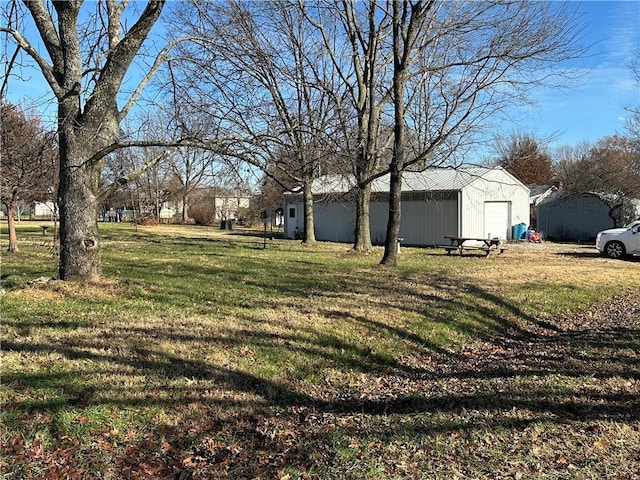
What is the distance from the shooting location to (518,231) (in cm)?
2931

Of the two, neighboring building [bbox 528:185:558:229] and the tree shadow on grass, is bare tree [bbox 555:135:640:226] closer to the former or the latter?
neighboring building [bbox 528:185:558:229]

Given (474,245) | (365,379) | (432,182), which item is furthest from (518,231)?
(365,379)

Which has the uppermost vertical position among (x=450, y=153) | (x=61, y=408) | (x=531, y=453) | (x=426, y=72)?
(x=426, y=72)

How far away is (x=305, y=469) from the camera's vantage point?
3.66 metres

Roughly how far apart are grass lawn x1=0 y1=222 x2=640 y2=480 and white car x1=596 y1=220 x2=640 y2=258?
34.7ft

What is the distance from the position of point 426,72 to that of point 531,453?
1418cm

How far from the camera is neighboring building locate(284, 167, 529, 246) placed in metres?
25.5

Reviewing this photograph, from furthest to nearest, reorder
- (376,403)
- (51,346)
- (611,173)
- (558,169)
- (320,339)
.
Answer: (558,169) < (611,173) < (320,339) < (51,346) < (376,403)

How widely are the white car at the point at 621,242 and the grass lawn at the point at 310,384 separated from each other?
1057 cm

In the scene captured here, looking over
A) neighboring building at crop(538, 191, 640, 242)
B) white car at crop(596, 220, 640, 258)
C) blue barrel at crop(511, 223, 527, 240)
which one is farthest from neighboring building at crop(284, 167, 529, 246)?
white car at crop(596, 220, 640, 258)

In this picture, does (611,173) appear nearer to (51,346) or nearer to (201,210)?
(51,346)

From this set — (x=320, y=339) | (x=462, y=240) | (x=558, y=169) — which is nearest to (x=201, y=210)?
(x=558, y=169)

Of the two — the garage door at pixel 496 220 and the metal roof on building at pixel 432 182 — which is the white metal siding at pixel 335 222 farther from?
the garage door at pixel 496 220

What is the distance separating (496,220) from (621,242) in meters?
9.16
